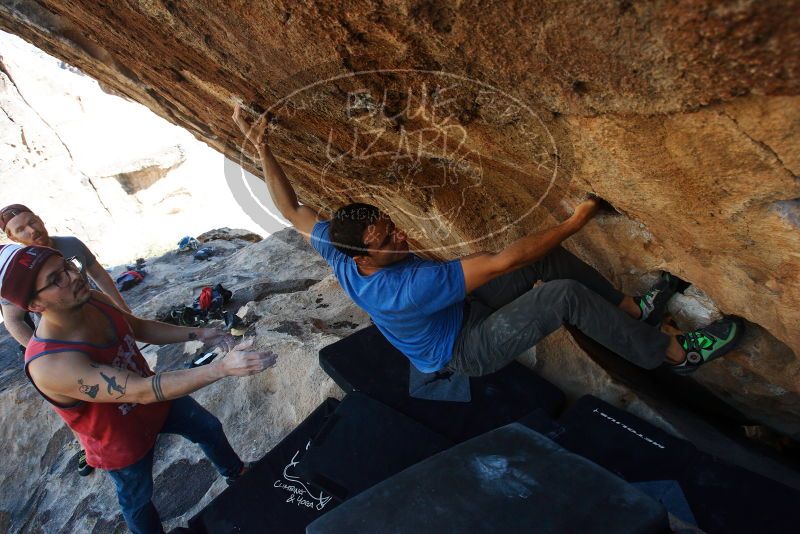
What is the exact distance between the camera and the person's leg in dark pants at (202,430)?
2.54 metres

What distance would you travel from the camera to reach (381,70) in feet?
5.77

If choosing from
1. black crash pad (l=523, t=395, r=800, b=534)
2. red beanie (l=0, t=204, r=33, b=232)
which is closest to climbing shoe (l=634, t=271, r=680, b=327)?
black crash pad (l=523, t=395, r=800, b=534)

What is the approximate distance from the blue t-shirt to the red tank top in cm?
102

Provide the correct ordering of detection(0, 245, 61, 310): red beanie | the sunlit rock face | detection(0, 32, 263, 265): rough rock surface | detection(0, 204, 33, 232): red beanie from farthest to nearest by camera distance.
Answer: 1. detection(0, 32, 263, 265): rough rock surface
2. detection(0, 204, 33, 232): red beanie
3. detection(0, 245, 61, 310): red beanie
4. the sunlit rock face

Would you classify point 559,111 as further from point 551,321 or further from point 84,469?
point 84,469

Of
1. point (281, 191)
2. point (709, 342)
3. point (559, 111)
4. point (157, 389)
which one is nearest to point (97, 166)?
point (281, 191)

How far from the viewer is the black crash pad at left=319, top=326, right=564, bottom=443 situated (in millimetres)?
2557

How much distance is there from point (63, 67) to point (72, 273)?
715 inches

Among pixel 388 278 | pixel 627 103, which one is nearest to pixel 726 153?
pixel 627 103

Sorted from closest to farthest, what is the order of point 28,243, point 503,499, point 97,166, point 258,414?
1. point 503,499
2. point 28,243
3. point 258,414
4. point 97,166

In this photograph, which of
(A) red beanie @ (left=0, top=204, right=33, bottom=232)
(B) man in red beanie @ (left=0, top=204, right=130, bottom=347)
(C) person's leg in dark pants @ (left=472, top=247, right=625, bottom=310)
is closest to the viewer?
(C) person's leg in dark pants @ (left=472, top=247, right=625, bottom=310)

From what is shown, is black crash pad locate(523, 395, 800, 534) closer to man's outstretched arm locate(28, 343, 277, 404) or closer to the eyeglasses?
man's outstretched arm locate(28, 343, 277, 404)

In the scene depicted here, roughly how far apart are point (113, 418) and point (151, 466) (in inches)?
13.8

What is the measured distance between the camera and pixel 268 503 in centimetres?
237
